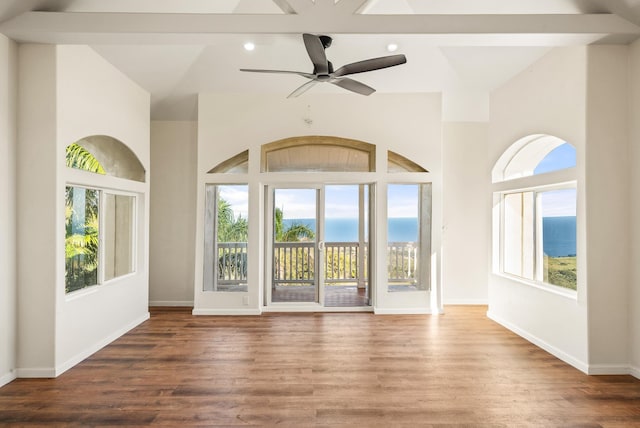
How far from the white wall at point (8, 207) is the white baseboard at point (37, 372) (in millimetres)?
62

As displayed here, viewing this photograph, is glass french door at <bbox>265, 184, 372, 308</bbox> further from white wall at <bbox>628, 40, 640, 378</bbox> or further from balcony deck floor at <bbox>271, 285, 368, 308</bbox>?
white wall at <bbox>628, 40, 640, 378</bbox>

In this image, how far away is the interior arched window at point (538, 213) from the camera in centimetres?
394

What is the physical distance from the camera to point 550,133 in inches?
157

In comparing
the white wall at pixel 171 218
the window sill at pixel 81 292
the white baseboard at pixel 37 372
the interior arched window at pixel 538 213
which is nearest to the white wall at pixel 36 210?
the white baseboard at pixel 37 372

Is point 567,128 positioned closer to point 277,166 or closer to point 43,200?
point 277,166

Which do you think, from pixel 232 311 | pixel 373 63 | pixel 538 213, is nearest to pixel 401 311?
pixel 538 213

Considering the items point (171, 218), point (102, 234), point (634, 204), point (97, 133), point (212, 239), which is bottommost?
point (212, 239)

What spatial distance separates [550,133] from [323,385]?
3486 mm

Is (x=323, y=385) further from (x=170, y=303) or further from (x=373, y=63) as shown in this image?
(x=170, y=303)

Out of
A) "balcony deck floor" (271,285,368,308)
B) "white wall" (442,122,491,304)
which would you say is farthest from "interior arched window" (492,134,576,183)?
"balcony deck floor" (271,285,368,308)

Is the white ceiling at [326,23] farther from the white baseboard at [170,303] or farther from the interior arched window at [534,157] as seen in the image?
the white baseboard at [170,303]

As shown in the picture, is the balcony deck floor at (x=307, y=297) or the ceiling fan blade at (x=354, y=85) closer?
the ceiling fan blade at (x=354, y=85)

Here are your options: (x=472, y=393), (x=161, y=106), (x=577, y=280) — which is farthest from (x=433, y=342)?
(x=161, y=106)

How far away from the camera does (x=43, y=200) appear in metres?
3.35
